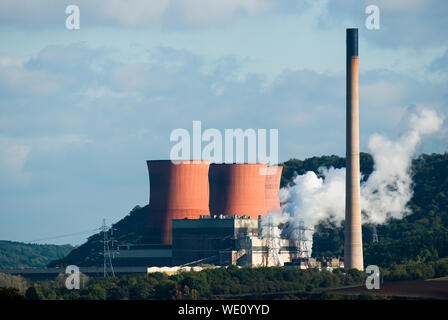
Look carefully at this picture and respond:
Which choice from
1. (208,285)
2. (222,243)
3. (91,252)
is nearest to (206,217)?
(222,243)

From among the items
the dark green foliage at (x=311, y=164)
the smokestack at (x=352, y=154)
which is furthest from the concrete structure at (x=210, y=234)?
the dark green foliage at (x=311, y=164)

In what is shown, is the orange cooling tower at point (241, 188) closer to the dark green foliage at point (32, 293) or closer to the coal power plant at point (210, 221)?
the coal power plant at point (210, 221)

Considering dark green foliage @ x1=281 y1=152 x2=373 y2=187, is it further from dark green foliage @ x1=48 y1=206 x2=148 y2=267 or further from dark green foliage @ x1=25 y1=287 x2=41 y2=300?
dark green foliage @ x1=25 y1=287 x2=41 y2=300

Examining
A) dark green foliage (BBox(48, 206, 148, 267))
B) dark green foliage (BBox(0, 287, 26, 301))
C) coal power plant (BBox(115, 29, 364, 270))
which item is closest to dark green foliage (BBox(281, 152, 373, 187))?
dark green foliage (BBox(48, 206, 148, 267))

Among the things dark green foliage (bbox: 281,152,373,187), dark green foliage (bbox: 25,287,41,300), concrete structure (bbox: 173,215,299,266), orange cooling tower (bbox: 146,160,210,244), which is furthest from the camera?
dark green foliage (bbox: 281,152,373,187)

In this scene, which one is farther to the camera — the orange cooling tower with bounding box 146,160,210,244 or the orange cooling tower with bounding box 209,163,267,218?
the orange cooling tower with bounding box 209,163,267,218

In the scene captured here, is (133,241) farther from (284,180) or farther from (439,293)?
(439,293)
